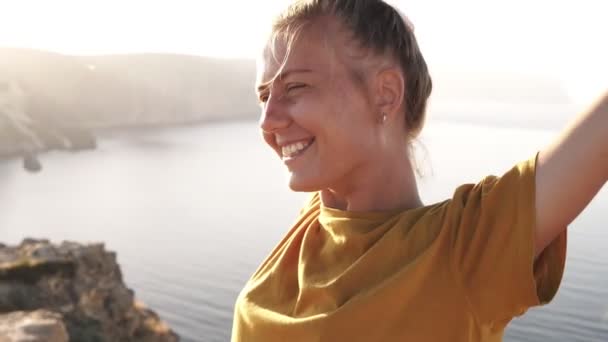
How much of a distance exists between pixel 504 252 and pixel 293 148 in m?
0.33

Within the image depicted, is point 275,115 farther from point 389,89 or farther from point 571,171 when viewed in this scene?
point 571,171

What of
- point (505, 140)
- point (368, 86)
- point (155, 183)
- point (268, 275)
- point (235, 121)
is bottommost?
point (235, 121)

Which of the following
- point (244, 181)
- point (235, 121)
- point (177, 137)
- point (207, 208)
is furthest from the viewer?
point (235, 121)

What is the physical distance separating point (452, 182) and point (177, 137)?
3348cm

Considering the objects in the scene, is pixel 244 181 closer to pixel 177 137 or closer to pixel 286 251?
pixel 177 137

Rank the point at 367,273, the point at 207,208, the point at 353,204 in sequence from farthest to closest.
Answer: the point at 207,208 → the point at 353,204 → the point at 367,273

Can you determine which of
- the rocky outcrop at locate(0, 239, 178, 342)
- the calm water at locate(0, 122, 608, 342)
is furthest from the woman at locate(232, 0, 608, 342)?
the calm water at locate(0, 122, 608, 342)

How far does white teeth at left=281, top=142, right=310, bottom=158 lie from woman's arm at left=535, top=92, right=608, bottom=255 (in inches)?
12.9

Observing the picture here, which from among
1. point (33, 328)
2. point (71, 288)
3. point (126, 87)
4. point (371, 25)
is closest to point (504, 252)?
point (371, 25)

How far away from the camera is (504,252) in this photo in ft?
2.68

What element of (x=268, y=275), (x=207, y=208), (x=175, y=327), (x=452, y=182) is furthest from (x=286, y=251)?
(x=207, y=208)

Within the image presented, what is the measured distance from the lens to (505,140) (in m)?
37.0

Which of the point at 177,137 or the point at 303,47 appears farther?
the point at 177,137

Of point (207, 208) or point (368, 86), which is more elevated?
point (368, 86)
